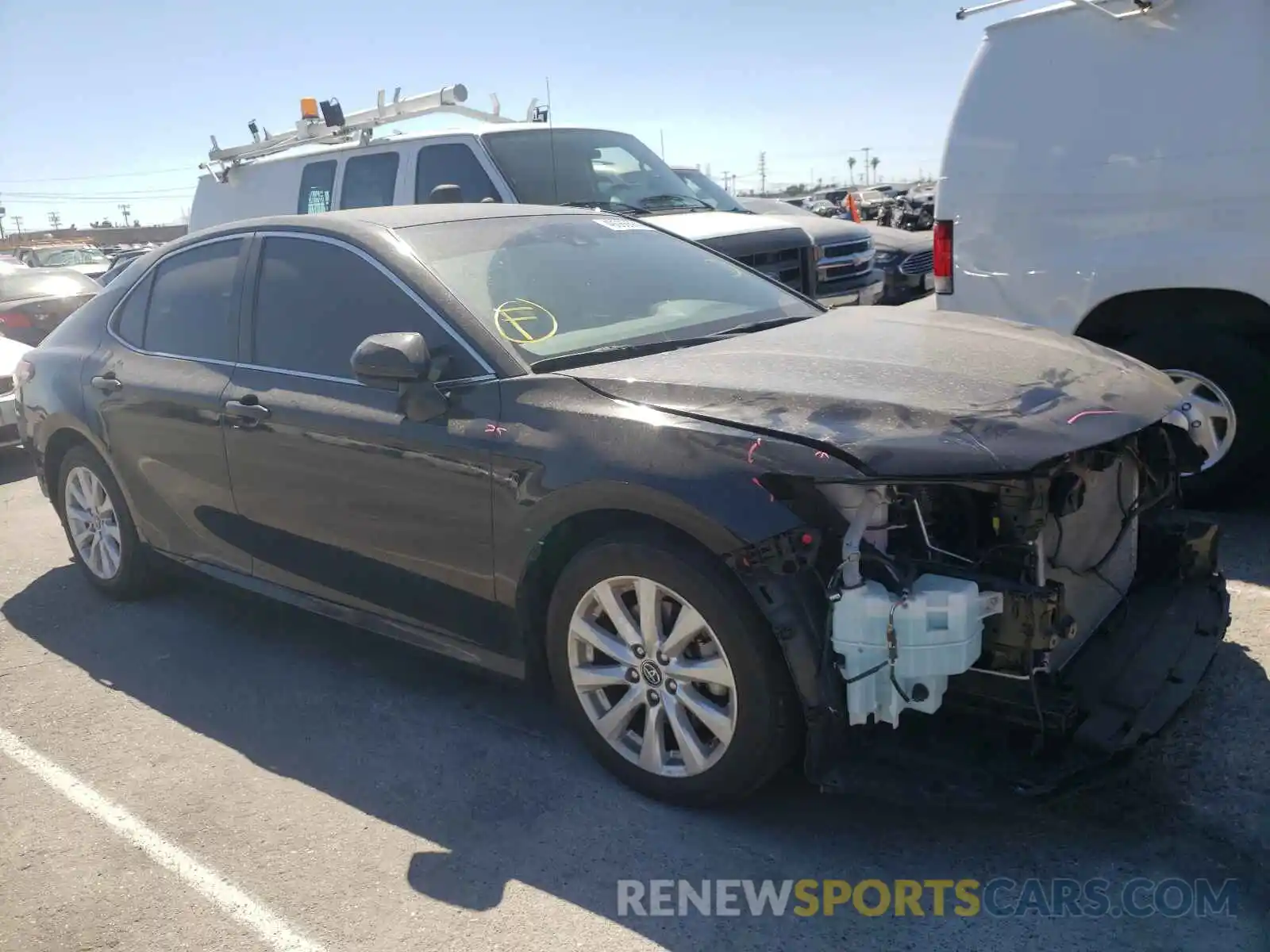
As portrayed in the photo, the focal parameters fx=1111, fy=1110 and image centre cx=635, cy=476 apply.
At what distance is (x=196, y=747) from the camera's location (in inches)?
154

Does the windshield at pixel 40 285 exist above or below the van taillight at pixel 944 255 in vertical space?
below

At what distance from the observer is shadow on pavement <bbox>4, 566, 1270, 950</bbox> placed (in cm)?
282

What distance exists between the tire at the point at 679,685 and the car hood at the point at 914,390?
0.44m

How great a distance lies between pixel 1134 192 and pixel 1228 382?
0.94 metres

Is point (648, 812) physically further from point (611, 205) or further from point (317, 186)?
point (317, 186)

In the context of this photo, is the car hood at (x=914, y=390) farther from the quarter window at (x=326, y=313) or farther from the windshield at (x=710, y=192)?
the windshield at (x=710, y=192)

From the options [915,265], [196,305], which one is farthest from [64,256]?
[196,305]

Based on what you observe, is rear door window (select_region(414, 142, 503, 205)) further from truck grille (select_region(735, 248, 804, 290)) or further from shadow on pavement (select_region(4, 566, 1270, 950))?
shadow on pavement (select_region(4, 566, 1270, 950))

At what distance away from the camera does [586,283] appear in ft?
13.4

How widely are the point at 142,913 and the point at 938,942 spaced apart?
2.08m

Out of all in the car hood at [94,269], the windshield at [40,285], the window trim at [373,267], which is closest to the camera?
the window trim at [373,267]

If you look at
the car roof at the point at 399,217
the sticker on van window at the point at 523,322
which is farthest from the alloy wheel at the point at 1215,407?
the sticker on van window at the point at 523,322

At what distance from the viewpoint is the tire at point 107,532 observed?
5.19 m

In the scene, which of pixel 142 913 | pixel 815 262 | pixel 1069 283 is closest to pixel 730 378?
pixel 142 913
